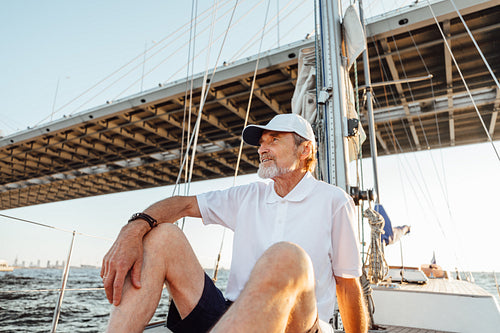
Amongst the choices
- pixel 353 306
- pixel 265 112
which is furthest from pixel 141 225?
pixel 265 112

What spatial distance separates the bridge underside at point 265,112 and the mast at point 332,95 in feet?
16.0

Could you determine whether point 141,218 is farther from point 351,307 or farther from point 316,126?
point 316,126

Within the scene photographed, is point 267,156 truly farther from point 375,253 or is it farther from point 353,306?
point 375,253

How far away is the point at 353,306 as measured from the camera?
1260mm

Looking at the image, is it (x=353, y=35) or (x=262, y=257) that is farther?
(x=353, y=35)

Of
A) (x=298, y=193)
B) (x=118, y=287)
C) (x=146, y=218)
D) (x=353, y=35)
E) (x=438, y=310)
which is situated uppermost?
(x=353, y=35)

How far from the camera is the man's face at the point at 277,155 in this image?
1.52 meters

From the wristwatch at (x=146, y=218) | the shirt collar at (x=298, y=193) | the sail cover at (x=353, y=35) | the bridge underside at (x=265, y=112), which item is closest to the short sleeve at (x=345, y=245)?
the shirt collar at (x=298, y=193)

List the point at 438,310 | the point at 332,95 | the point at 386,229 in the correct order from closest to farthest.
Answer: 1. the point at 332,95
2. the point at 438,310
3. the point at 386,229

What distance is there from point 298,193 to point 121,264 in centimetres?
74

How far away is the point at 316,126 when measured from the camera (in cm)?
317

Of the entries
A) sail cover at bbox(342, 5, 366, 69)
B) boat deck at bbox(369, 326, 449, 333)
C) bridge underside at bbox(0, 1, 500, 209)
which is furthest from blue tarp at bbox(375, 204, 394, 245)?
bridge underside at bbox(0, 1, 500, 209)

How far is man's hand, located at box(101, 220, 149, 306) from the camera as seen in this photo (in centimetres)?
101

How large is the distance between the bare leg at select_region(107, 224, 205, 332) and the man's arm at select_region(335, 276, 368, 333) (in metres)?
0.57
